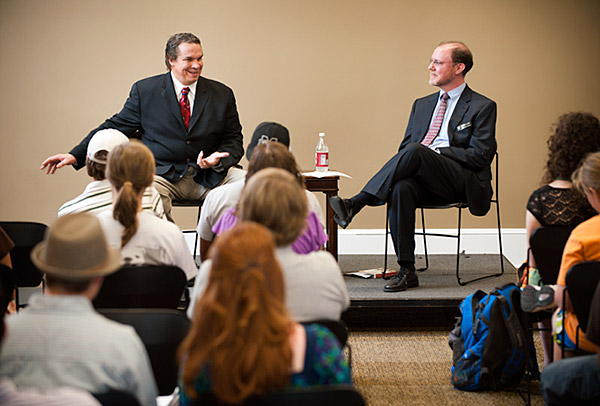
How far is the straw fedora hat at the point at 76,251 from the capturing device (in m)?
1.59

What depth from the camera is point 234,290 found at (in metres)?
1.40

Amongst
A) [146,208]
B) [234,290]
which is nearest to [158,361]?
[234,290]

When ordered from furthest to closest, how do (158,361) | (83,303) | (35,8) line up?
(35,8)
(158,361)
(83,303)

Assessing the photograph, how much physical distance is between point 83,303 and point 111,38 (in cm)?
447

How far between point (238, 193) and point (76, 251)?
1.50m

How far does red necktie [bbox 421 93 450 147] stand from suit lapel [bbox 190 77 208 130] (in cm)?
145

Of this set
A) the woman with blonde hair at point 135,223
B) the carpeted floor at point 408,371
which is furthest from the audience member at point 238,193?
the carpeted floor at point 408,371

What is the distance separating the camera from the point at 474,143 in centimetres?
428

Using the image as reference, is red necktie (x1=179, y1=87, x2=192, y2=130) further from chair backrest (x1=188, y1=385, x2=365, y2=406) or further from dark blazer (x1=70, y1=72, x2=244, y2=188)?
chair backrest (x1=188, y1=385, x2=365, y2=406)

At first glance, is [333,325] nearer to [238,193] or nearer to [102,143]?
[238,193]

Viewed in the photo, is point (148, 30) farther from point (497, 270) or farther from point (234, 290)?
point (234, 290)

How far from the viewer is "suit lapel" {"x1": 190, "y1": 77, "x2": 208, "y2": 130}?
442 cm

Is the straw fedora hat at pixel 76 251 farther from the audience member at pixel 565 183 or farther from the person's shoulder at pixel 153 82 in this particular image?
the person's shoulder at pixel 153 82

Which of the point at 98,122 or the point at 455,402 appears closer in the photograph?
the point at 455,402
